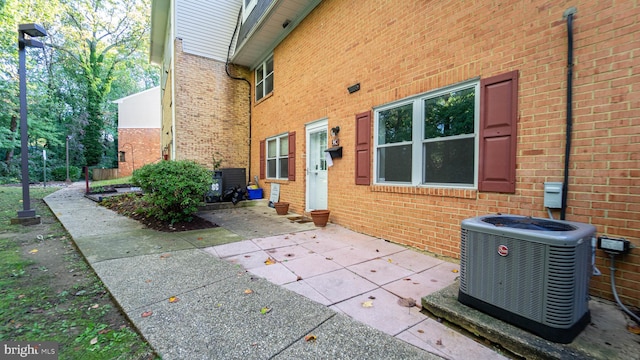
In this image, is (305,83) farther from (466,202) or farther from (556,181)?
(556,181)

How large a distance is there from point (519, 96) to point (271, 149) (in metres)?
7.18

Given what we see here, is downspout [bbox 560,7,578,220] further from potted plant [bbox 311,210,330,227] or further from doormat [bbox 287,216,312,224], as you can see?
doormat [bbox 287,216,312,224]

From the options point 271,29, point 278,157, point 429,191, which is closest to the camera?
point 429,191

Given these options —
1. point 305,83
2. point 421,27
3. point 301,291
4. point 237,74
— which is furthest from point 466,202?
point 237,74

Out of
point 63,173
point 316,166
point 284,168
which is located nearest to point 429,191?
point 316,166

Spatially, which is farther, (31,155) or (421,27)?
(31,155)

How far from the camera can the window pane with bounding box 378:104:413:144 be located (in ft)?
14.1

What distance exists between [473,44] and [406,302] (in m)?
3.23

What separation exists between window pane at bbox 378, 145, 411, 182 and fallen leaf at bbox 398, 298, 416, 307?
7.01 feet

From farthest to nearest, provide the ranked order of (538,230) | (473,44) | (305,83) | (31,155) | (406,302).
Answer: (31,155) < (305,83) < (473,44) < (406,302) < (538,230)

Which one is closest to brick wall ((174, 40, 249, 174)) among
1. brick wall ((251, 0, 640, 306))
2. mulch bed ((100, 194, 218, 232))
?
mulch bed ((100, 194, 218, 232))

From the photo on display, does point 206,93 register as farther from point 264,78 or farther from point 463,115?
point 463,115

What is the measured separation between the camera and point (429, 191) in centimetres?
390

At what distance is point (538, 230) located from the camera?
6.41 ft
